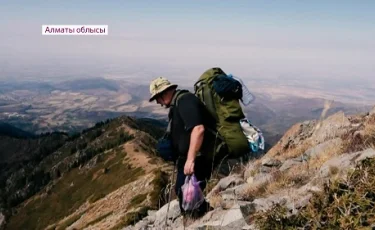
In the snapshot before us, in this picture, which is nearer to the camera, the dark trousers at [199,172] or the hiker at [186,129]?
the hiker at [186,129]

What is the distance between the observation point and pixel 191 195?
7715mm

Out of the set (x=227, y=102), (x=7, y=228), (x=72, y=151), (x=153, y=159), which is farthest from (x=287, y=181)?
(x=72, y=151)

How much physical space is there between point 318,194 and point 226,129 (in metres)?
3.61

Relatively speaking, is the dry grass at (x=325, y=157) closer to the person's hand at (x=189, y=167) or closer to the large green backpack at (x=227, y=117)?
the large green backpack at (x=227, y=117)

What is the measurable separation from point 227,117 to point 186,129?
91 cm

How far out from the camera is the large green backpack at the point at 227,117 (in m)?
8.14

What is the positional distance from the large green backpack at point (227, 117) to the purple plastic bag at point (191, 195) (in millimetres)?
1051

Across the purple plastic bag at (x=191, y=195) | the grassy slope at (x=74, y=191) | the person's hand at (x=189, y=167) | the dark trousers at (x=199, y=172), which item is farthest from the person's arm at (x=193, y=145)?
the grassy slope at (x=74, y=191)

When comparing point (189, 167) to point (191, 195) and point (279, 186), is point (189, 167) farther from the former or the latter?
point (279, 186)

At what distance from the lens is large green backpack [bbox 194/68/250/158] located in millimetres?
8141

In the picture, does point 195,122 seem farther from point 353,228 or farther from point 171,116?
point 353,228

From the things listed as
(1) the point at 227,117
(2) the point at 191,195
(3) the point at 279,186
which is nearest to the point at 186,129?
(1) the point at 227,117

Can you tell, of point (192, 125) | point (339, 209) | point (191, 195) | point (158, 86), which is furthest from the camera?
point (158, 86)

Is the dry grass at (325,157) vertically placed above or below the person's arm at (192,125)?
below
